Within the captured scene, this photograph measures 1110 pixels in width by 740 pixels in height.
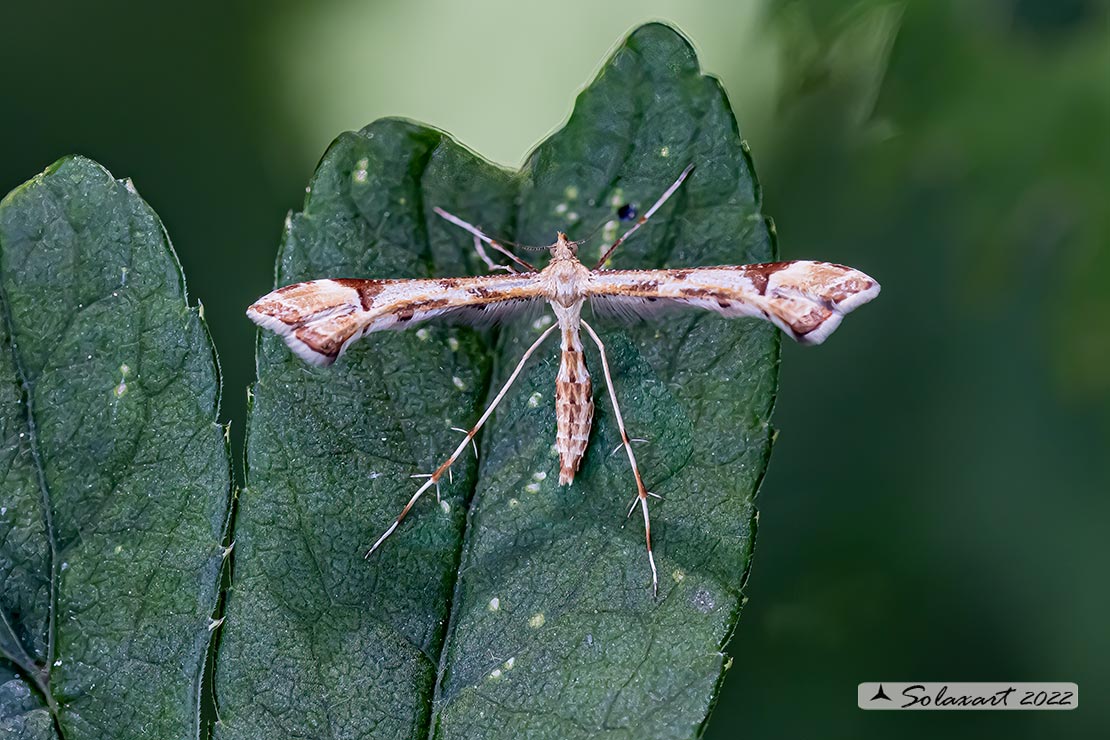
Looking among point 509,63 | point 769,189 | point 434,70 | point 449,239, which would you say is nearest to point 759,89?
point 769,189

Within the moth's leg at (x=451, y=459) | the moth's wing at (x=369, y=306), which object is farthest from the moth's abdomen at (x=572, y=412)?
the moth's wing at (x=369, y=306)

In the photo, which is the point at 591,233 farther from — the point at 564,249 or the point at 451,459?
the point at 451,459

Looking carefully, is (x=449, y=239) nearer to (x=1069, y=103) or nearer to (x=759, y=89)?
(x=759, y=89)

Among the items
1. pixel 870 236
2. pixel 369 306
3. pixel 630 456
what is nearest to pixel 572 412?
pixel 630 456

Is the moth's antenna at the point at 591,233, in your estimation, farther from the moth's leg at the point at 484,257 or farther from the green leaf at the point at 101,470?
the green leaf at the point at 101,470

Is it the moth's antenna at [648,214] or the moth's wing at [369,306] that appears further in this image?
the moth's antenna at [648,214]
